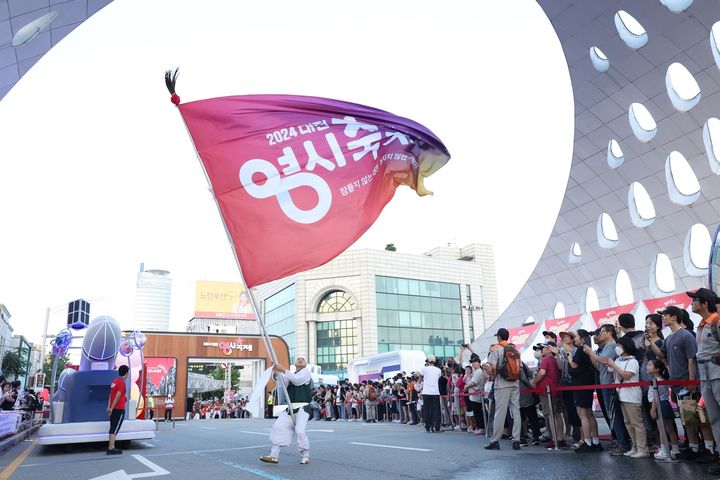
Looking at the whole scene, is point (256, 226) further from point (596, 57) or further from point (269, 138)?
point (596, 57)

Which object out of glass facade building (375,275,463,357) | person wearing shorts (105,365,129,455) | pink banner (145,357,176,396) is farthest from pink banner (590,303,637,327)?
glass facade building (375,275,463,357)

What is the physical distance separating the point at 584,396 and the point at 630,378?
1.07 meters

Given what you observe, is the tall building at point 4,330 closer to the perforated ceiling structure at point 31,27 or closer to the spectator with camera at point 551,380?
the perforated ceiling structure at point 31,27

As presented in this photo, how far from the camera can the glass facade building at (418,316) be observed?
Answer: 2515 inches

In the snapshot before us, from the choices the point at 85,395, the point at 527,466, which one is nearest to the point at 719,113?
the point at 527,466

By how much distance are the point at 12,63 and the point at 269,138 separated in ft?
34.8

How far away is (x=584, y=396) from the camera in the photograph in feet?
27.0

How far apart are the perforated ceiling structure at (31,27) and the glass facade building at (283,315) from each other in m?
52.8

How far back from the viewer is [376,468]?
A: 22.4 ft

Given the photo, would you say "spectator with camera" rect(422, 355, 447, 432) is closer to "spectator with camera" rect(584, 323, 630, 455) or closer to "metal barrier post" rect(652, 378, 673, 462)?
"spectator with camera" rect(584, 323, 630, 455)

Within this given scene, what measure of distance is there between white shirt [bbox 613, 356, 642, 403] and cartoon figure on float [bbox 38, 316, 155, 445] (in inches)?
355

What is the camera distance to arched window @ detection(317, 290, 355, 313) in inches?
2544

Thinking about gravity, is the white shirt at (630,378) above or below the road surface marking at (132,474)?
above

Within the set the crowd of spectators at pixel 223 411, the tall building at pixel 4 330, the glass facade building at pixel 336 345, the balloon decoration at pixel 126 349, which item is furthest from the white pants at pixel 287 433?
the tall building at pixel 4 330
